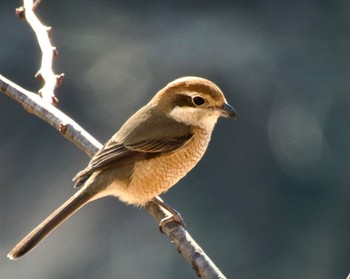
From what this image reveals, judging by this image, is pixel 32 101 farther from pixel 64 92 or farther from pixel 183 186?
pixel 64 92

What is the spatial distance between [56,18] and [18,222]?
2.89 metres

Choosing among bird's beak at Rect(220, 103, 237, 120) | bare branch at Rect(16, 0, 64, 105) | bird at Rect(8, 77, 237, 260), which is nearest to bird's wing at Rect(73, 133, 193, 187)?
bird at Rect(8, 77, 237, 260)

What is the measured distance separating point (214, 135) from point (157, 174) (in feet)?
12.2

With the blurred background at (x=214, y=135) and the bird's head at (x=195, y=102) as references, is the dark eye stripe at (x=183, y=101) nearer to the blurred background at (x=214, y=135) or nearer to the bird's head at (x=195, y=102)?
the bird's head at (x=195, y=102)

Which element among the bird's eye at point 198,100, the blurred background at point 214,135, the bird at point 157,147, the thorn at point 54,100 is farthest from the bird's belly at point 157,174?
the blurred background at point 214,135

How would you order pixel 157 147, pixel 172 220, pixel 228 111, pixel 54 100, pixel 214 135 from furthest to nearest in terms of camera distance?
pixel 214 135, pixel 157 147, pixel 228 111, pixel 54 100, pixel 172 220

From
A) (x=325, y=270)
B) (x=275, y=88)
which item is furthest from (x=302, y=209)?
(x=275, y=88)

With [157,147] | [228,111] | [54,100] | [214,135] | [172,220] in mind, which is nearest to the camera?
[172,220]

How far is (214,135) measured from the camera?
838 cm

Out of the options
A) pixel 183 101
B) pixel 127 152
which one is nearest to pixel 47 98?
pixel 127 152

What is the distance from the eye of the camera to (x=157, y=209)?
4.67m

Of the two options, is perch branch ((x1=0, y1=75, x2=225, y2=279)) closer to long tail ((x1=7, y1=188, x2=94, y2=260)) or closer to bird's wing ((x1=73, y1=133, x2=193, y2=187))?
bird's wing ((x1=73, y1=133, x2=193, y2=187))

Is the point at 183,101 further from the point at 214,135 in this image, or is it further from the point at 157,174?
the point at 214,135

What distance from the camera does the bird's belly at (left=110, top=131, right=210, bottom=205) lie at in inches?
183
